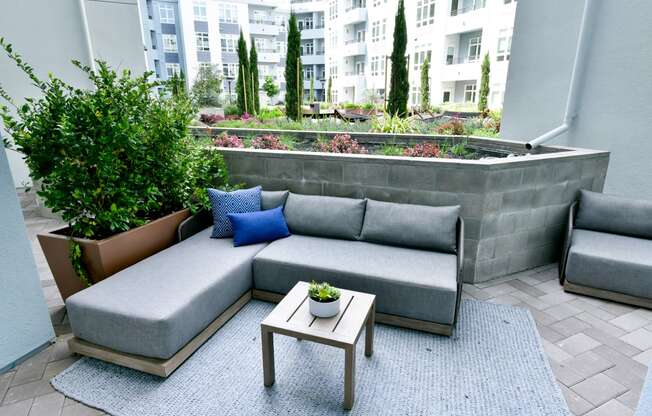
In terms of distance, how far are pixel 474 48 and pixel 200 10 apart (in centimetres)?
1836

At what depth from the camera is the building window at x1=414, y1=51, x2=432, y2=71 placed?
20.6 m

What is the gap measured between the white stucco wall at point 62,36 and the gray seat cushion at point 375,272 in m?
4.86

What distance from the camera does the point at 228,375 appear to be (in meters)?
2.25

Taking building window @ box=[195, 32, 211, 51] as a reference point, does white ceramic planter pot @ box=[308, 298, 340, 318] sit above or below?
below

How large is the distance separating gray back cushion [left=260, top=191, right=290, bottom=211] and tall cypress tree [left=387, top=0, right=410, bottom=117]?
7167mm

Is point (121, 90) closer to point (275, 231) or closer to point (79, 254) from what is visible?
point (79, 254)

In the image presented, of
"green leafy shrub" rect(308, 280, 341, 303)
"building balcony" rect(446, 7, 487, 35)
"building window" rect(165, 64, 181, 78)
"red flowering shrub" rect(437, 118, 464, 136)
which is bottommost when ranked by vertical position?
"green leafy shrub" rect(308, 280, 341, 303)

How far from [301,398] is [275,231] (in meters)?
1.54

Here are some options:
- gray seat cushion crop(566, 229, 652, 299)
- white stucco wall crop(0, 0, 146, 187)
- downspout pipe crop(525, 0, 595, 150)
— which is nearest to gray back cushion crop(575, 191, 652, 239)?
gray seat cushion crop(566, 229, 652, 299)

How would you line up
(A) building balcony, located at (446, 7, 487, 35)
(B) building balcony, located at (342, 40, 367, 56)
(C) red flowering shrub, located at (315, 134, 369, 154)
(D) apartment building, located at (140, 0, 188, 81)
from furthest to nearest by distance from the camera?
(B) building balcony, located at (342, 40, 367, 56)
(D) apartment building, located at (140, 0, 188, 81)
(A) building balcony, located at (446, 7, 487, 35)
(C) red flowering shrub, located at (315, 134, 369, 154)

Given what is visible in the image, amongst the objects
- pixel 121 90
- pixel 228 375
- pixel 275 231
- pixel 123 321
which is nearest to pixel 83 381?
pixel 123 321

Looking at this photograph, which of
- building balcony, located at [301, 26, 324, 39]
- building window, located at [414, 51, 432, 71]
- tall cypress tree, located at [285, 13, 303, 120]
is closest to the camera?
tall cypress tree, located at [285, 13, 303, 120]

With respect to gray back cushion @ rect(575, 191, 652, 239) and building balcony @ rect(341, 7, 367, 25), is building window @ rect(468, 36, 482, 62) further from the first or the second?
gray back cushion @ rect(575, 191, 652, 239)

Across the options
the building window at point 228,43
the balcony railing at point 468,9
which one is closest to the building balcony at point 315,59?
the building window at point 228,43
